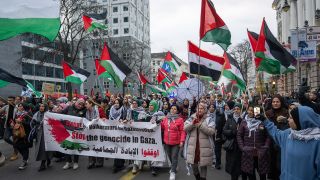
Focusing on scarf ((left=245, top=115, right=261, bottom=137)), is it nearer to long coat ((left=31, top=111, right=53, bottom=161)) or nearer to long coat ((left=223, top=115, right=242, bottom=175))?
long coat ((left=223, top=115, right=242, bottom=175))

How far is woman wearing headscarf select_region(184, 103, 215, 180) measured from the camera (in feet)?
21.7

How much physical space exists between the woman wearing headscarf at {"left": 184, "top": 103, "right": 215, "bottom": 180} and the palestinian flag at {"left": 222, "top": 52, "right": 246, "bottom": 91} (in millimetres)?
6636

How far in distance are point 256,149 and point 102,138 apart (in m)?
4.22

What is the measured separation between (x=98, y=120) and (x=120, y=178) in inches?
74.0

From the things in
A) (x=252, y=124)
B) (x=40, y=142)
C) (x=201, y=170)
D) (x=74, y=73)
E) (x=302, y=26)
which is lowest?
(x=201, y=170)

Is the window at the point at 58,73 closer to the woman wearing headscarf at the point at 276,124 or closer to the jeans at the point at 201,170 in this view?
the jeans at the point at 201,170

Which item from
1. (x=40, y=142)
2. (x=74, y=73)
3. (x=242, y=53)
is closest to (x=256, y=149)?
(x=40, y=142)

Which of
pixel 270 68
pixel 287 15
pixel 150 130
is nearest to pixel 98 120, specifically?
pixel 150 130

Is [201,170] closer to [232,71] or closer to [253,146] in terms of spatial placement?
[253,146]

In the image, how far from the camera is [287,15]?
4834 centimetres

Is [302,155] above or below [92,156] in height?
above

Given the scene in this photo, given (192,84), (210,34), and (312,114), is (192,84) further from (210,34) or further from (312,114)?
(312,114)

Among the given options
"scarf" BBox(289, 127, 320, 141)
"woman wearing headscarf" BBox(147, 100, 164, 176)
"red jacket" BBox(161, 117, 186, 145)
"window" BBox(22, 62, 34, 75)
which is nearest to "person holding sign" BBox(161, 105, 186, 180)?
"red jacket" BBox(161, 117, 186, 145)

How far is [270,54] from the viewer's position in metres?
9.45
